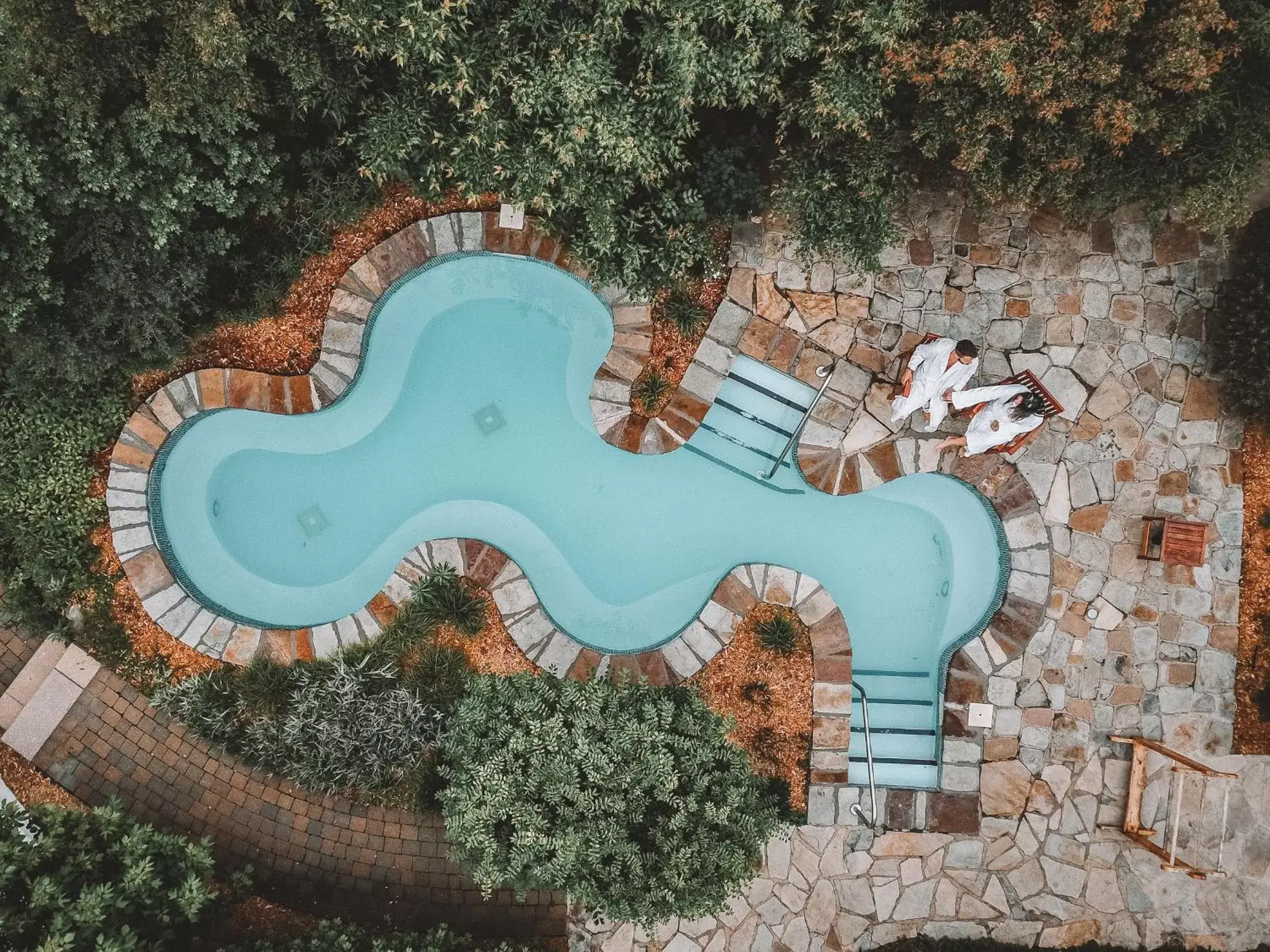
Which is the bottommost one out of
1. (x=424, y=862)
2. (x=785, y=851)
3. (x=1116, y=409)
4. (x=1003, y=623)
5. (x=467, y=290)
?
(x=424, y=862)

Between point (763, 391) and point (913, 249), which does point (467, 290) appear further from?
point (913, 249)

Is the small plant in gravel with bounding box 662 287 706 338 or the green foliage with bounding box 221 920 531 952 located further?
the small plant in gravel with bounding box 662 287 706 338

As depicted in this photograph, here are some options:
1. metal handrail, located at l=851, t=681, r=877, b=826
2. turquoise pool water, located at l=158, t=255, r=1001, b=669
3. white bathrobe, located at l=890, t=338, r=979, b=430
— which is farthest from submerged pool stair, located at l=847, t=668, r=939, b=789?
white bathrobe, located at l=890, t=338, r=979, b=430

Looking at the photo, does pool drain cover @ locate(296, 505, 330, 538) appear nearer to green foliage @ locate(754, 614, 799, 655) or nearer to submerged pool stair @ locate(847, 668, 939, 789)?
green foliage @ locate(754, 614, 799, 655)

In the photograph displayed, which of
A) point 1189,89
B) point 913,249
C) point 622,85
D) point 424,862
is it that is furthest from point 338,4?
point 424,862

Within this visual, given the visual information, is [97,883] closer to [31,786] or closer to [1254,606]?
[31,786]

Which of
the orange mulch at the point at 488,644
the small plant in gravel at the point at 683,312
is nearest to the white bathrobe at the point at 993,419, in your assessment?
the small plant in gravel at the point at 683,312
